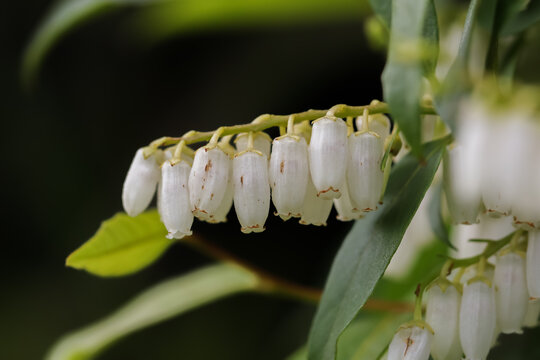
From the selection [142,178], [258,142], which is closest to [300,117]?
[258,142]

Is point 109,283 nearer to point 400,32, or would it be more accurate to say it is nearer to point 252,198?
point 252,198

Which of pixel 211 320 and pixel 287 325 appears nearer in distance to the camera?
pixel 287 325

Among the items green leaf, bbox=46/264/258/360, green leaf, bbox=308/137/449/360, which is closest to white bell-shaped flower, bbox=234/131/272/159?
green leaf, bbox=308/137/449/360

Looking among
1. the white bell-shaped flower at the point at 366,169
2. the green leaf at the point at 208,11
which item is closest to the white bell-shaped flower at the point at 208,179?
the white bell-shaped flower at the point at 366,169

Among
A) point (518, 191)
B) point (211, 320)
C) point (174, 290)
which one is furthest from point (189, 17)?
point (211, 320)

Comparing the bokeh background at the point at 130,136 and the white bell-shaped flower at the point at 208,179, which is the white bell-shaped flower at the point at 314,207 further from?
the bokeh background at the point at 130,136

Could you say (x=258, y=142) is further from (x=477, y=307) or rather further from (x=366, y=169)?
(x=477, y=307)

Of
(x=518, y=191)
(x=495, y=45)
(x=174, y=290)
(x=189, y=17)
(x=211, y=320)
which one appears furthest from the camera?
(x=211, y=320)
